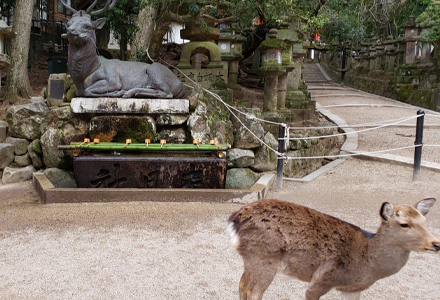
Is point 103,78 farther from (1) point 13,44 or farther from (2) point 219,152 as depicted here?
(1) point 13,44

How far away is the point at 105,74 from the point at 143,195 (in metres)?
2.16

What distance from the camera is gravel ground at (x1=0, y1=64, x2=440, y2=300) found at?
3363 mm

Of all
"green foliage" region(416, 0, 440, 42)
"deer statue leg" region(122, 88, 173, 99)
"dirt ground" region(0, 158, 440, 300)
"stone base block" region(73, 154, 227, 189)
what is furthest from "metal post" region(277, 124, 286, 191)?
"green foliage" region(416, 0, 440, 42)

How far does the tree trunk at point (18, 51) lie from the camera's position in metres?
9.84

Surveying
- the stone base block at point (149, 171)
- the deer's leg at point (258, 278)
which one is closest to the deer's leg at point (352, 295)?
the deer's leg at point (258, 278)

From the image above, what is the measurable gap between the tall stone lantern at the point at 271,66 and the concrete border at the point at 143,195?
3.95 m

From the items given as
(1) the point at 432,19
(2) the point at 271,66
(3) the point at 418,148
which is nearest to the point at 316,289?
(3) the point at 418,148

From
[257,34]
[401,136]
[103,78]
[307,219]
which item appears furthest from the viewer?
[257,34]

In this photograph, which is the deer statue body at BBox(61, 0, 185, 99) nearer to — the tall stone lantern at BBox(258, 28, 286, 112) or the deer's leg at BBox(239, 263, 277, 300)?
the tall stone lantern at BBox(258, 28, 286, 112)

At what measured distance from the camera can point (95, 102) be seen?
6406 millimetres

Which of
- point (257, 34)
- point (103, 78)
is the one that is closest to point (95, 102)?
point (103, 78)

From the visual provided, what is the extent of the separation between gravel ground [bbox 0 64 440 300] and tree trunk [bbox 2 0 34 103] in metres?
4.23

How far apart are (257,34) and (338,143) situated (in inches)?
237

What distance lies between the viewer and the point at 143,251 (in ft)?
13.4
